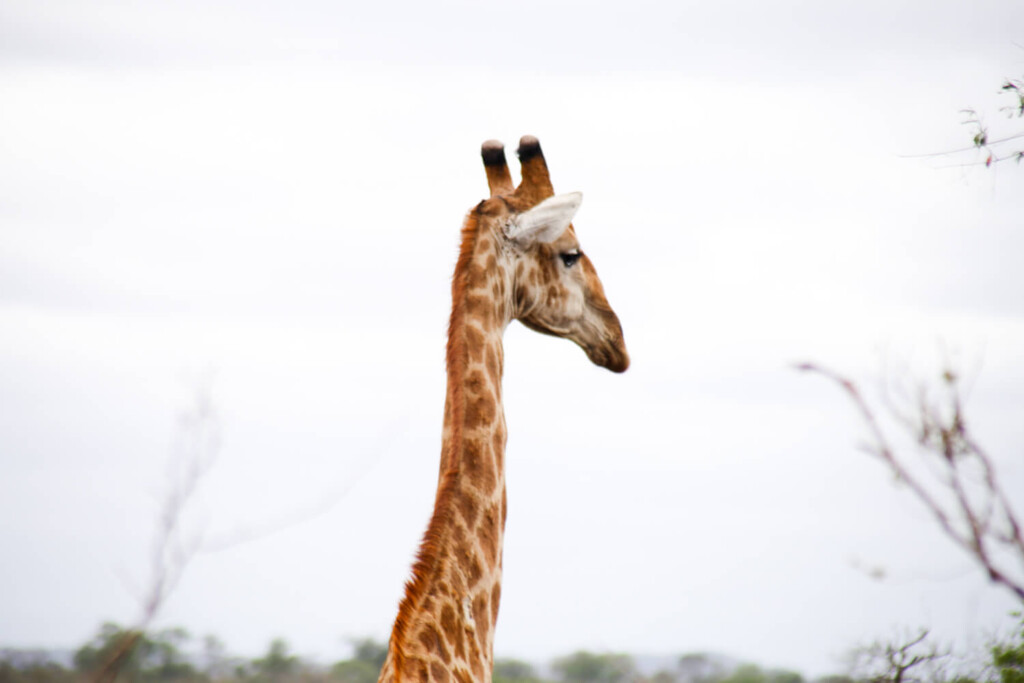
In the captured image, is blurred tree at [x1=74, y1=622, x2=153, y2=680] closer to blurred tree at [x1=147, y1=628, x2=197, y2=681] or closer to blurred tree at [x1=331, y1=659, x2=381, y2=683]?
blurred tree at [x1=147, y1=628, x2=197, y2=681]

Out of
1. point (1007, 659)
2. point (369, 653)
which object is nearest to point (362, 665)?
point (369, 653)

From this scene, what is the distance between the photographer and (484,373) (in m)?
5.05

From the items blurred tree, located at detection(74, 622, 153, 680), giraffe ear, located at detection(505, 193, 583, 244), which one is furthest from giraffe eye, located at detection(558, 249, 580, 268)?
blurred tree, located at detection(74, 622, 153, 680)

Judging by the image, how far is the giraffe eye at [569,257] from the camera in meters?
5.85

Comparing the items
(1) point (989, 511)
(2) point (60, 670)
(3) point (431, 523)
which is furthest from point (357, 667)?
(1) point (989, 511)

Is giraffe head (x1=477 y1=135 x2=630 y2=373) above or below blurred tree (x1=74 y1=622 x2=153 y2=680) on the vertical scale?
above

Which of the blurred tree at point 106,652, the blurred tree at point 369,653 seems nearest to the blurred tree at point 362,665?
the blurred tree at point 369,653

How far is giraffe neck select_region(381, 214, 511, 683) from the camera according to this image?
4.29 metres

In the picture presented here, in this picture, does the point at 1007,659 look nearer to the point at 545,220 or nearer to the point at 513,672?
the point at 545,220

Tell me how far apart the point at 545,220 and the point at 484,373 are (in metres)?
0.89

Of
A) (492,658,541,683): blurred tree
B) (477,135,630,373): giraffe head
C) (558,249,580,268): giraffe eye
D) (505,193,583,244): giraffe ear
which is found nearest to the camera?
(505,193,583,244): giraffe ear

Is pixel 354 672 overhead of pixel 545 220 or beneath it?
beneath

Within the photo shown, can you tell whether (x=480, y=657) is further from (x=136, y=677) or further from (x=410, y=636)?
(x=136, y=677)

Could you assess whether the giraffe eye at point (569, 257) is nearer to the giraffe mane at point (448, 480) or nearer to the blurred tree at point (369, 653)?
the giraffe mane at point (448, 480)
